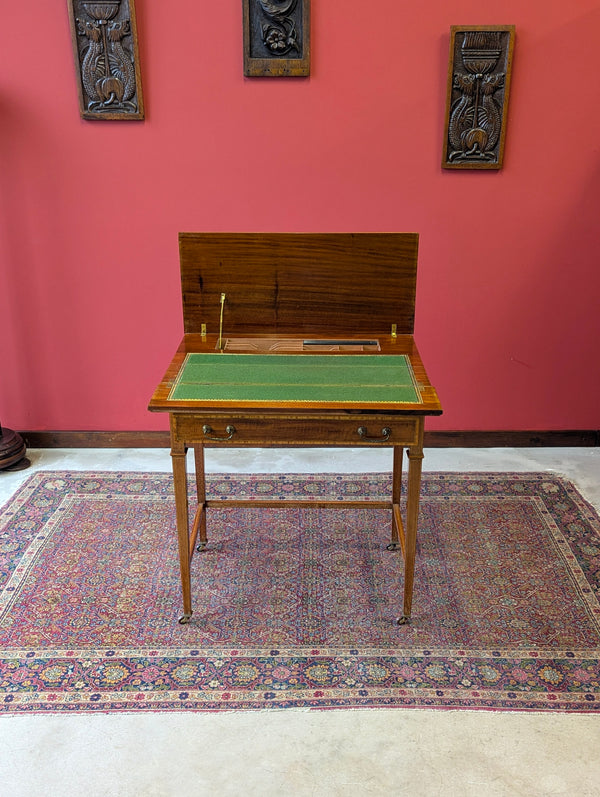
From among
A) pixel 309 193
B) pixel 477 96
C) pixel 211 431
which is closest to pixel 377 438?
pixel 211 431

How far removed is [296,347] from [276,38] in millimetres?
1761

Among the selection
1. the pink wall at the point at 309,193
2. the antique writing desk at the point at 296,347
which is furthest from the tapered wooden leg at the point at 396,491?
the pink wall at the point at 309,193

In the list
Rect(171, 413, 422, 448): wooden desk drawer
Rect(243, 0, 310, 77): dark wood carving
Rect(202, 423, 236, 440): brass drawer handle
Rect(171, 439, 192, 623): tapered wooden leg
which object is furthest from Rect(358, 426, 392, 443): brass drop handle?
Rect(243, 0, 310, 77): dark wood carving

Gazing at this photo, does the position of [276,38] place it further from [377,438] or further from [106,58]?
[377,438]

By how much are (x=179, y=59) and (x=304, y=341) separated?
179 cm

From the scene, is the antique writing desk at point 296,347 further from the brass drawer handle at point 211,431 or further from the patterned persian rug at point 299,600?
the patterned persian rug at point 299,600

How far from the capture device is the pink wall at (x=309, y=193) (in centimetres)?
378

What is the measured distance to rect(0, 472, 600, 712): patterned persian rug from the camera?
262cm

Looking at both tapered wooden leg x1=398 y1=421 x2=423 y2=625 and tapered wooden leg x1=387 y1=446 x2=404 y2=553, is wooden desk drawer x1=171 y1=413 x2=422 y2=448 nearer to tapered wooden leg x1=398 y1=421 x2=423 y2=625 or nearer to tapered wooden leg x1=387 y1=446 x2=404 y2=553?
tapered wooden leg x1=398 y1=421 x2=423 y2=625

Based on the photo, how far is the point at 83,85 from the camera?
3.81 metres

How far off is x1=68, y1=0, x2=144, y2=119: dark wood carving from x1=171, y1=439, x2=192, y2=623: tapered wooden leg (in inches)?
84.1

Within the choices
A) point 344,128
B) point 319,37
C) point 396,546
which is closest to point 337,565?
point 396,546

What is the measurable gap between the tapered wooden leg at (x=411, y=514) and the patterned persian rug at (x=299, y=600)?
0.12 metres

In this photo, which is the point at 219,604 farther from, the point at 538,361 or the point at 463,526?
the point at 538,361
